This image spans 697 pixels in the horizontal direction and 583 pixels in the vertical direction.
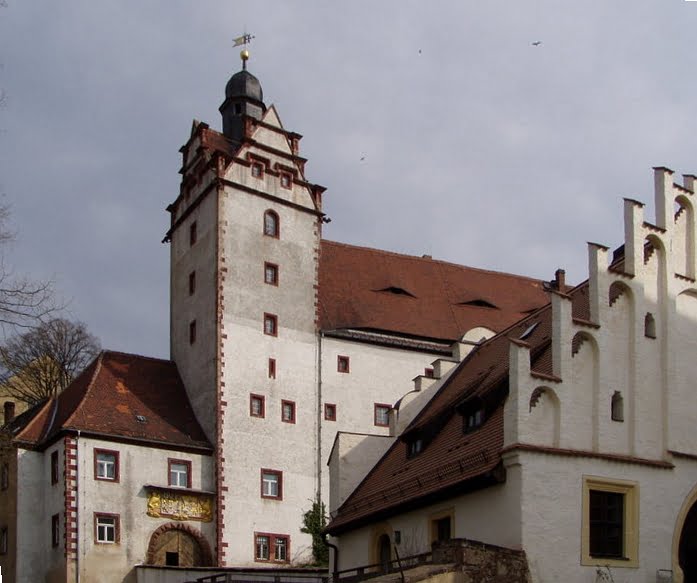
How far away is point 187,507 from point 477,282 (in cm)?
1936

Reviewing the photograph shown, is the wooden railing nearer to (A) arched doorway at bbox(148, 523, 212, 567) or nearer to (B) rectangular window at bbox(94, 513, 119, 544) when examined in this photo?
(B) rectangular window at bbox(94, 513, 119, 544)

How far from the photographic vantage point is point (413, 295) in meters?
56.9

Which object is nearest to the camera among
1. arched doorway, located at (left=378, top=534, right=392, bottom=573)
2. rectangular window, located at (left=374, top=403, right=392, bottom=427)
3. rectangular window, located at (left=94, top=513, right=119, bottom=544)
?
arched doorway, located at (left=378, top=534, right=392, bottom=573)

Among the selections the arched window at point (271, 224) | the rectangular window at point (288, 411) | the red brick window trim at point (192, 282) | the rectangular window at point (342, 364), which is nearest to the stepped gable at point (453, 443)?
the rectangular window at point (288, 411)

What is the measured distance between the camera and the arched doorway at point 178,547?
4559cm

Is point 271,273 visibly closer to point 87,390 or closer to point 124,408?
point 124,408

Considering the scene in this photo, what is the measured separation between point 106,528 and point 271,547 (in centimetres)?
658

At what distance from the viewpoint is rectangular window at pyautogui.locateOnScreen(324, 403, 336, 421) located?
2002 inches

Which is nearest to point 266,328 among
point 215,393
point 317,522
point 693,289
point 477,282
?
point 215,393

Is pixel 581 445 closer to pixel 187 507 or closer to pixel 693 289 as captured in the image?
pixel 693 289

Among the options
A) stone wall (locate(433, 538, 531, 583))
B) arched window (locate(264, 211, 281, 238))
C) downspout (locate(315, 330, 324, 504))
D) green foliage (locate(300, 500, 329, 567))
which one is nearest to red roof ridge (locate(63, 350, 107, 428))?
arched window (locate(264, 211, 281, 238))

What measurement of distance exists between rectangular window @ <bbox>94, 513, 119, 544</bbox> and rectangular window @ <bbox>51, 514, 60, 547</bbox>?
55.9 inches

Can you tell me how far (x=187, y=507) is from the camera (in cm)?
4691

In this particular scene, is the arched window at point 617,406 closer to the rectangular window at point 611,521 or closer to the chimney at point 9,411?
the rectangular window at point 611,521
